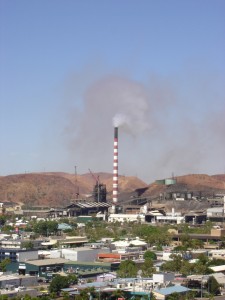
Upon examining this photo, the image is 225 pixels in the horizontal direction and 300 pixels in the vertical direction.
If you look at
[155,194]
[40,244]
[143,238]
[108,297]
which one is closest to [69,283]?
[108,297]

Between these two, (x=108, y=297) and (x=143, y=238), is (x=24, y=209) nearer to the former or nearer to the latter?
(x=143, y=238)

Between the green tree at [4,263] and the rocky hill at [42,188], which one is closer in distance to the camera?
the green tree at [4,263]

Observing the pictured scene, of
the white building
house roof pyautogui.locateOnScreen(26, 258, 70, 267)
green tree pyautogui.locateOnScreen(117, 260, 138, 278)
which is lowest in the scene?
green tree pyautogui.locateOnScreen(117, 260, 138, 278)

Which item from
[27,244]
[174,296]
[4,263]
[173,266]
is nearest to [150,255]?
[173,266]

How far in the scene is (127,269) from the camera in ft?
49.2

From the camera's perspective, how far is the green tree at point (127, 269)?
14584 mm

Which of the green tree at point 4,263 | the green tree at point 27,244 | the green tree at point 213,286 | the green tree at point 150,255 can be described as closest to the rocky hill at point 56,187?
the green tree at point 27,244

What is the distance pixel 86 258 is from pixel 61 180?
38878mm

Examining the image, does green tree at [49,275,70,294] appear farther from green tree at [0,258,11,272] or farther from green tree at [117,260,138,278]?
green tree at [0,258,11,272]

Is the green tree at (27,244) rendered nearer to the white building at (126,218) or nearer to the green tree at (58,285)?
the green tree at (58,285)

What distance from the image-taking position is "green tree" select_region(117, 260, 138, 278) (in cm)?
1458

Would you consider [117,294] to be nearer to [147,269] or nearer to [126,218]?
[147,269]

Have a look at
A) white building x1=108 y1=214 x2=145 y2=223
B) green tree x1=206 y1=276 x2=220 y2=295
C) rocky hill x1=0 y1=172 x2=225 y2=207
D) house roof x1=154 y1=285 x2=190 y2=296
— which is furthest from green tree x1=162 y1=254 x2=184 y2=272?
rocky hill x1=0 y1=172 x2=225 y2=207

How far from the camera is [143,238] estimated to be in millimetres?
23438
